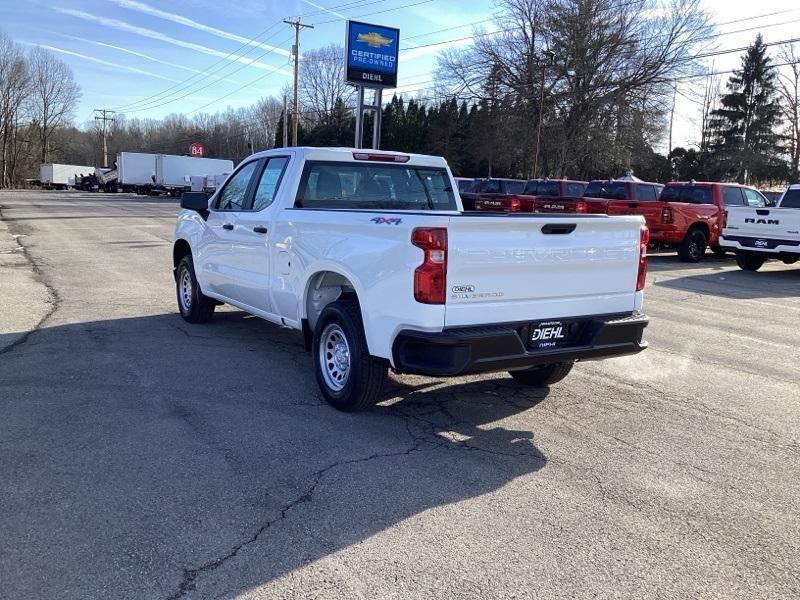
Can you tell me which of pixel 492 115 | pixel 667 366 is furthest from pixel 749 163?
pixel 667 366

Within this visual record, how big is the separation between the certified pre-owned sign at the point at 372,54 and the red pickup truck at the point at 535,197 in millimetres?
9388

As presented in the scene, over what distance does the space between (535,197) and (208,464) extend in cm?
1773

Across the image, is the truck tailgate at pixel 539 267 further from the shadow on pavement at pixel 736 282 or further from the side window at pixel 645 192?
the side window at pixel 645 192

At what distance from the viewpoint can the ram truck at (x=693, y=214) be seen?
1720cm

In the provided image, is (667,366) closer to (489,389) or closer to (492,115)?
(489,389)

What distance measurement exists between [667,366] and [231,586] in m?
5.36

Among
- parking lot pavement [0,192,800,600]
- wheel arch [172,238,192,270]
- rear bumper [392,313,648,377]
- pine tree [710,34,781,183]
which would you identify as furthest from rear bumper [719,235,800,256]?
pine tree [710,34,781,183]

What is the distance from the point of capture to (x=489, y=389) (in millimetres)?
5840

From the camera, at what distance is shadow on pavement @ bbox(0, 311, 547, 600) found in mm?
3049

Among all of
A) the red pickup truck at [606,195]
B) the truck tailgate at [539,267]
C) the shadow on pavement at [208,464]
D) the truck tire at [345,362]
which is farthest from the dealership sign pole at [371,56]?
the truck tailgate at [539,267]

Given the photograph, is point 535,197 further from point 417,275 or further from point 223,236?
point 417,275

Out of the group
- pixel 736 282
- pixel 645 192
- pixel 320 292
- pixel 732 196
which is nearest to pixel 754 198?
pixel 732 196

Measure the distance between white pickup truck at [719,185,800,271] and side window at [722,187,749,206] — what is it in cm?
236

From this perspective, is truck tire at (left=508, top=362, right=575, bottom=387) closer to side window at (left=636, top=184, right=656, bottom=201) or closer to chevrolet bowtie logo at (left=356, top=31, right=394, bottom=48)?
side window at (left=636, top=184, right=656, bottom=201)
